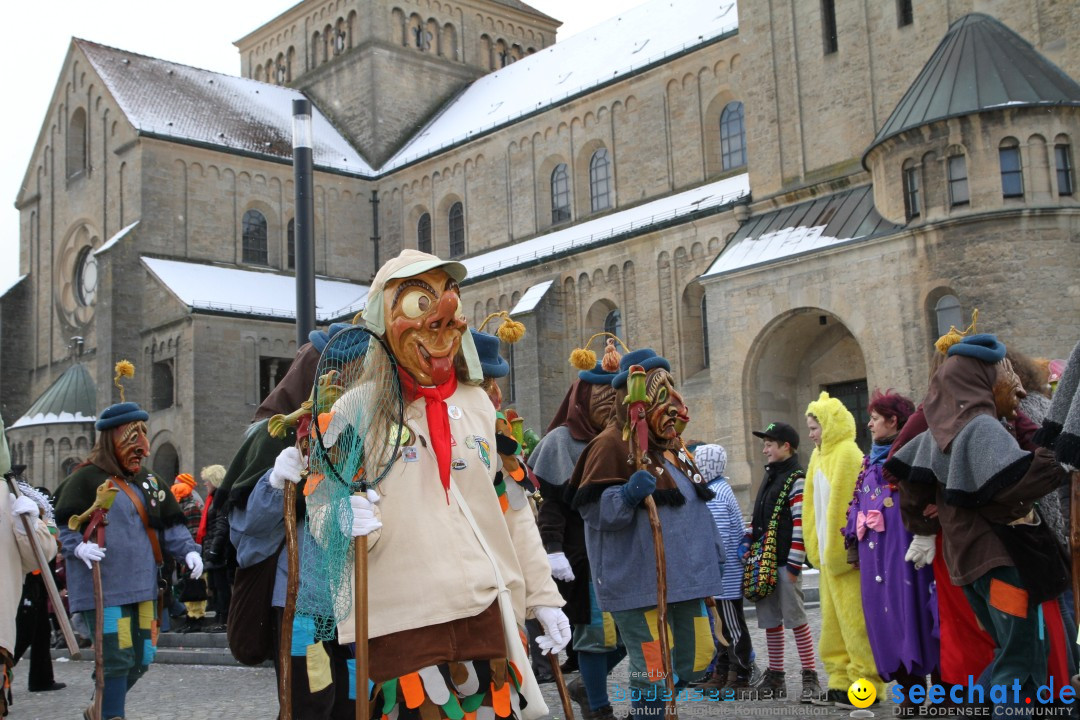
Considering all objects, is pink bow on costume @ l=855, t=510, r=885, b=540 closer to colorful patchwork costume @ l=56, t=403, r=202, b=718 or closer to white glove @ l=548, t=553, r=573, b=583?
white glove @ l=548, t=553, r=573, b=583

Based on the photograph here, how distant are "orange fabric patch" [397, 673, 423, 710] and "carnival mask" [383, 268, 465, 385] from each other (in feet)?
3.30

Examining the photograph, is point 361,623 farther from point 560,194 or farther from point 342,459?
point 560,194

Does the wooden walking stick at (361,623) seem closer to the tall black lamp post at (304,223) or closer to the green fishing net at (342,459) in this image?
the green fishing net at (342,459)

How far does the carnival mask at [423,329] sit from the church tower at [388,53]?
36.9 metres

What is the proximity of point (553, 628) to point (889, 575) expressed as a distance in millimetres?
3077

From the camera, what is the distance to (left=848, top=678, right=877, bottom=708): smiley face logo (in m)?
6.80

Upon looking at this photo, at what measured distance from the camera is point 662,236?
27188 mm

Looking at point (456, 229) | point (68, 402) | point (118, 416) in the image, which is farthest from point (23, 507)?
point (456, 229)

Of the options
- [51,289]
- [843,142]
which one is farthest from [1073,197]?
[51,289]

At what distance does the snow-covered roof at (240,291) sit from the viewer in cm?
3381

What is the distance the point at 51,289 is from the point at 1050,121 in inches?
1272

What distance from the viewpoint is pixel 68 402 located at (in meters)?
34.9

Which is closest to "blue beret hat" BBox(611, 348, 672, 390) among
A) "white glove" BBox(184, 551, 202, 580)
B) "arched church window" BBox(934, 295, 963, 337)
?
"white glove" BBox(184, 551, 202, 580)

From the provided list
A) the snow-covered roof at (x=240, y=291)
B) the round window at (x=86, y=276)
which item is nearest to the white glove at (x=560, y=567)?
the snow-covered roof at (x=240, y=291)
